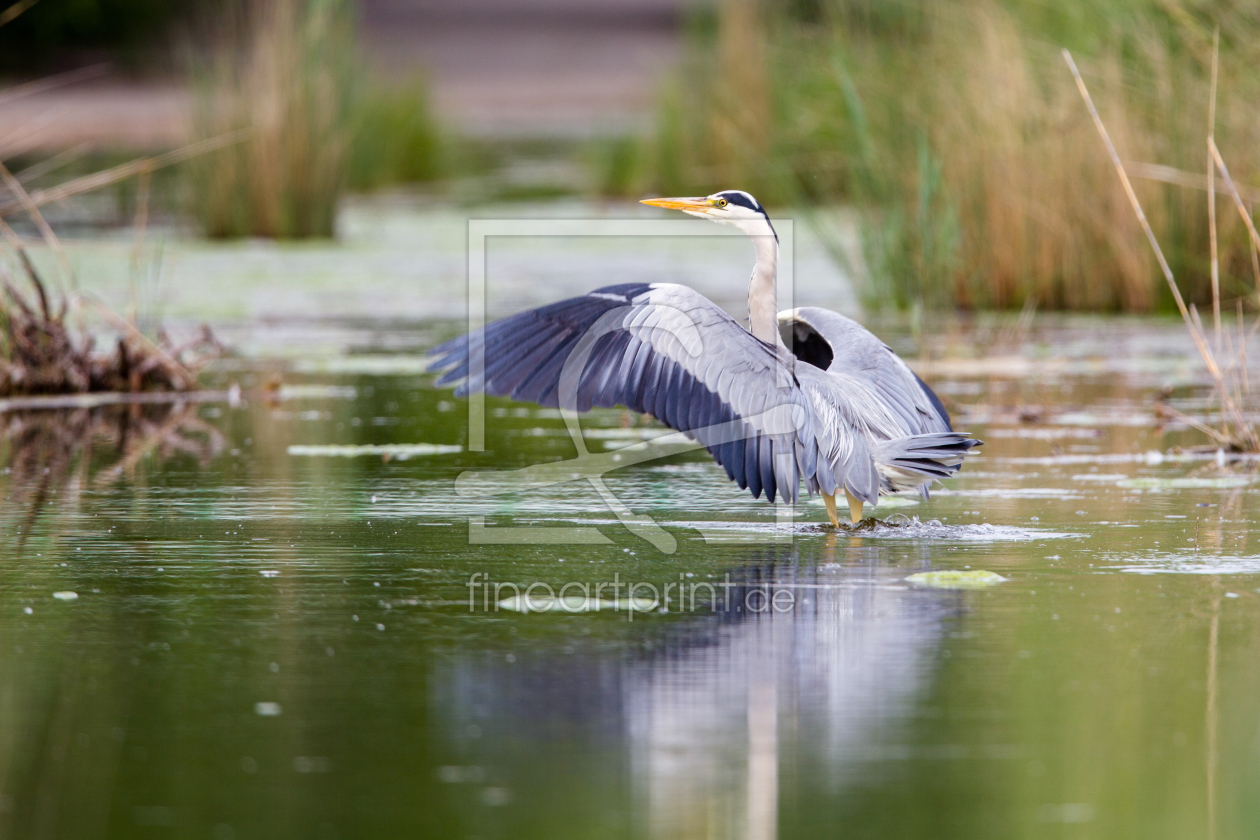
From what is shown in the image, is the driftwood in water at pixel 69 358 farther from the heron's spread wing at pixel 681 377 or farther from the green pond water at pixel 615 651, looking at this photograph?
the heron's spread wing at pixel 681 377

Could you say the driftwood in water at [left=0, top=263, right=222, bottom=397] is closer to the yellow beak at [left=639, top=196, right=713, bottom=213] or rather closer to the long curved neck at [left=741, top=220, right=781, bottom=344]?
the yellow beak at [left=639, top=196, right=713, bottom=213]

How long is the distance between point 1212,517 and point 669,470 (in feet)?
6.05

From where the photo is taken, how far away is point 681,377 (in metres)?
4.71

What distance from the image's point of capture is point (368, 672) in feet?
11.2

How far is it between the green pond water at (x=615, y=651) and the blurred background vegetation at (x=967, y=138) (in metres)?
2.50

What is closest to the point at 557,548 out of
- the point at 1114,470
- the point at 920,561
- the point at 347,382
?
the point at 920,561

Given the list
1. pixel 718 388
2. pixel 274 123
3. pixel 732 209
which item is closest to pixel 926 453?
pixel 718 388

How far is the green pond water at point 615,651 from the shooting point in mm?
2711

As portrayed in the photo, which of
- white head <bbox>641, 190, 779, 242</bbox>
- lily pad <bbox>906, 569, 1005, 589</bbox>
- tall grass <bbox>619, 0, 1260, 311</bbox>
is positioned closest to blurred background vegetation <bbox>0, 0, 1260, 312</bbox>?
tall grass <bbox>619, 0, 1260, 311</bbox>

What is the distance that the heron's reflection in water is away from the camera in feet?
9.14

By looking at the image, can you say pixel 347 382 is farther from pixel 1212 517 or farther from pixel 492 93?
pixel 492 93

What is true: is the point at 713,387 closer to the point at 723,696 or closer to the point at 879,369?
the point at 879,369

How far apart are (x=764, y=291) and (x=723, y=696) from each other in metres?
2.10

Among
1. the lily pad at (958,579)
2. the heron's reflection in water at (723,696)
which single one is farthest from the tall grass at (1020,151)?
the heron's reflection in water at (723,696)
